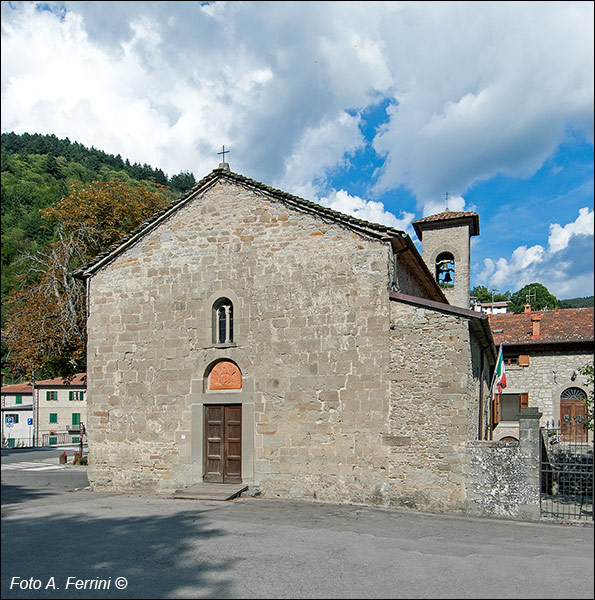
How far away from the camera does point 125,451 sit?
47.1ft

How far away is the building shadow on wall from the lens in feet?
20.3

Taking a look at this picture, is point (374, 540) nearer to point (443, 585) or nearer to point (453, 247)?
point (443, 585)

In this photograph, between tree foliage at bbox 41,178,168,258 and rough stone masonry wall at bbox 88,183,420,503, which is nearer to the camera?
rough stone masonry wall at bbox 88,183,420,503

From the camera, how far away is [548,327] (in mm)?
27594

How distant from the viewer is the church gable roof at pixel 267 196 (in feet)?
40.7

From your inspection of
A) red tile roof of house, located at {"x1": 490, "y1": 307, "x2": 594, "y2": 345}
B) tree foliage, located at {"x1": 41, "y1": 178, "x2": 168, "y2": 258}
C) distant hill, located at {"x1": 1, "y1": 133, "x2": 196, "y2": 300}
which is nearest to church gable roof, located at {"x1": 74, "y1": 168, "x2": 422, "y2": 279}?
tree foliage, located at {"x1": 41, "y1": 178, "x2": 168, "y2": 258}

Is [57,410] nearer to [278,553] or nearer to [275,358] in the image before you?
[275,358]

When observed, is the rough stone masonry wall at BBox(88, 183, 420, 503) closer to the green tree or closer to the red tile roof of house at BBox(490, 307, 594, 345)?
the red tile roof of house at BBox(490, 307, 594, 345)

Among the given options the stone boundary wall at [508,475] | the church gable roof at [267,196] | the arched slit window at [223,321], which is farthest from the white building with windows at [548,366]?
the arched slit window at [223,321]

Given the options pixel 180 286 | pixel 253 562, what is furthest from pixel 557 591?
pixel 180 286

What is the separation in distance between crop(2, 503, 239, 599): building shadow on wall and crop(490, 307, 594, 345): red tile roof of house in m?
22.2

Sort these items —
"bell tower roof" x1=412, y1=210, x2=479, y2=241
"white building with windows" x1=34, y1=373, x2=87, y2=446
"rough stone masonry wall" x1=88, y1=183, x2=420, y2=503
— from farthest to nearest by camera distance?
"white building with windows" x1=34, y1=373, x2=87, y2=446, "bell tower roof" x1=412, y1=210, x2=479, y2=241, "rough stone masonry wall" x1=88, y1=183, x2=420, y2=503

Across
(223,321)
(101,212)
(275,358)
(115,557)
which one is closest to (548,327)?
(275,358)

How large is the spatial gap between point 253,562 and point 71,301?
685 inches
